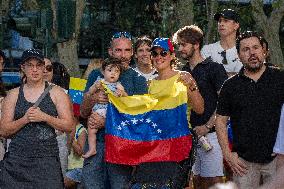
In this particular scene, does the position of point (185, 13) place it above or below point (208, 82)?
above

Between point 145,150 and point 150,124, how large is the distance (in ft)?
0.87

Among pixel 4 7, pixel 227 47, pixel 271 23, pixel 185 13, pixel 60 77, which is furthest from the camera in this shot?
pixel 4 7

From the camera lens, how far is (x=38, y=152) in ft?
23.5

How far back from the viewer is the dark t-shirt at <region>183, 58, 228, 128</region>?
25.4ft

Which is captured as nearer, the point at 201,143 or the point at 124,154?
the point at 124,154

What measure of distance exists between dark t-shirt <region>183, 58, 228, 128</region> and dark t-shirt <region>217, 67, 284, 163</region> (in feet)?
2.33

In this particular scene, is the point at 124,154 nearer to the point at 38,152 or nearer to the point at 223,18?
the point at 38,152

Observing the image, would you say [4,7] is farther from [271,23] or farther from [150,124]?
[150,124]

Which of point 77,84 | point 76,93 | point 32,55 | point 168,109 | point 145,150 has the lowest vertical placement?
point 145,150

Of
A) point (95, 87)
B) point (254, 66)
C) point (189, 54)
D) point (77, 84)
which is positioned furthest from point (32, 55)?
point (254, 66)

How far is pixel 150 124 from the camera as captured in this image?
719 cm

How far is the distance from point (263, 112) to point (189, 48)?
142 centimetres

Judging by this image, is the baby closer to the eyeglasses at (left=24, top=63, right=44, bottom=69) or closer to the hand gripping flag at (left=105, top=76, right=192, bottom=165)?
the hand gripping flag at (left=105, top=76, right=192, bottom=165)

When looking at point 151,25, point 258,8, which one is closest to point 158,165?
point 258,8
